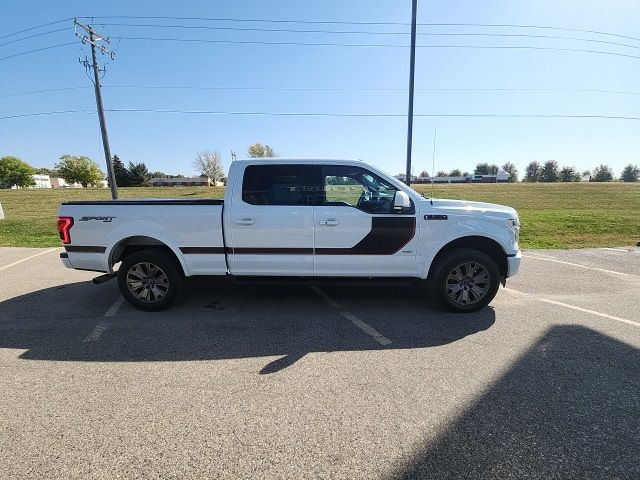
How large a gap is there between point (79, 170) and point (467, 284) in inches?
5517

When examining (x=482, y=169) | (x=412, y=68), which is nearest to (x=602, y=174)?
(x=482, y=169)

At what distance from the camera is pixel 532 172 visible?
138000 mm

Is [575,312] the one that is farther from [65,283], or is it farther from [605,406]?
[65,283]

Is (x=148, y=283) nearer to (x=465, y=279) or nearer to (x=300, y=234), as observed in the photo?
(x=300, y=234)

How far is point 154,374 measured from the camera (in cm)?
319

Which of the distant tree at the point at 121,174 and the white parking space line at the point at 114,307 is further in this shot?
the distant tree at the point at 121,174

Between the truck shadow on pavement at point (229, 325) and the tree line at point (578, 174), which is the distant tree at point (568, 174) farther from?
the truck shadow on pavement at point (229, 325)

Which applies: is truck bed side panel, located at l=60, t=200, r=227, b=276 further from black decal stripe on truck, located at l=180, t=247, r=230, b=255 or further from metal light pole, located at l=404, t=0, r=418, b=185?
metal light pole, located at l=404, t=0, r=418, b=185

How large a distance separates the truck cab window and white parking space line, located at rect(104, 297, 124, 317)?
3.28 m

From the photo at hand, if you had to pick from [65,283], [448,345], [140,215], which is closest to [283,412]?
[448,345]

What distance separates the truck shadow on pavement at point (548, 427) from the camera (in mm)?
2123

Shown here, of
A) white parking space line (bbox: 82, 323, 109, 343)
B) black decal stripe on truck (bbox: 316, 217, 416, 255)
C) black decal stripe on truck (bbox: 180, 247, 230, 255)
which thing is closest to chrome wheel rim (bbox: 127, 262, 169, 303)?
black decal stripe on truck (bbox: 180, 247, 230, 255)

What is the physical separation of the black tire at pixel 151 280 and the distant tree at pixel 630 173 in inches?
6414

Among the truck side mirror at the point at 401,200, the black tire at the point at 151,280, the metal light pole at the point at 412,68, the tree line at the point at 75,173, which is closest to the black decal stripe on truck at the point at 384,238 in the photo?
the truck side mirror at the point at 401,200
